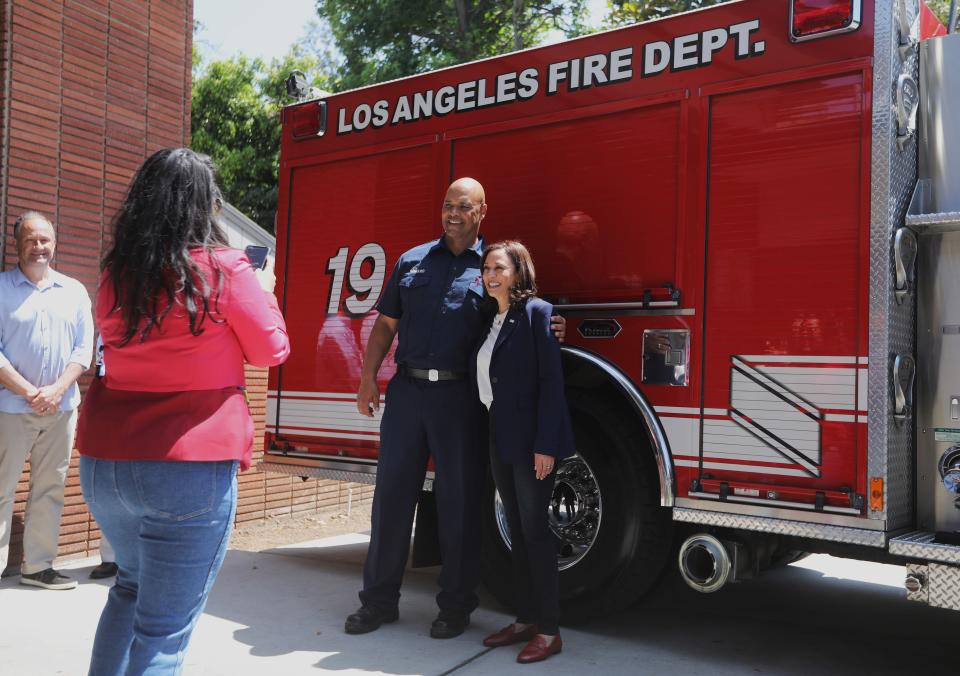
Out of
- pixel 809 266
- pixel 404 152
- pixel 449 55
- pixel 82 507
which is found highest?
pixel 449 55

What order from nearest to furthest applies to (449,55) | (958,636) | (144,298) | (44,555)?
(144,298) < (958,636) < (44,555) < (449,55)

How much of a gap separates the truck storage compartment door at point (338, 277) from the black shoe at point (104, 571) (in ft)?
3.65

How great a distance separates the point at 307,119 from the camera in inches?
Answer: 230

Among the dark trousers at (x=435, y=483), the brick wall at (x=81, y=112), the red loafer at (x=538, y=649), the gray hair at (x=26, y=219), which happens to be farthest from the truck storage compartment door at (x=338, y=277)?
the red loafer at (x=538, y=649)

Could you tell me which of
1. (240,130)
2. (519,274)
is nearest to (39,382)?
(519,274)

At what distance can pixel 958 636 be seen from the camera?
4.58 m

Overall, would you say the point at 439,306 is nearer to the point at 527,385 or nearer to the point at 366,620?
the point at 527,385

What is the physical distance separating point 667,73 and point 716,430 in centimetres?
169

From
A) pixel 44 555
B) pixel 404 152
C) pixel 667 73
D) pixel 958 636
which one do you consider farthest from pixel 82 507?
pixel 958 636

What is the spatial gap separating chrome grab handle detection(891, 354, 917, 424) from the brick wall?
4549 mm

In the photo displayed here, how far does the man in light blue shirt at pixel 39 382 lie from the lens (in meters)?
4.83

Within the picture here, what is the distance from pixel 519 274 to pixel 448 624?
1.69 metres

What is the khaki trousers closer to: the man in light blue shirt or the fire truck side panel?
the man in light blue shirt

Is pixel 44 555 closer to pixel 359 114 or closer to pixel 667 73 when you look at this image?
pixel 359 114
